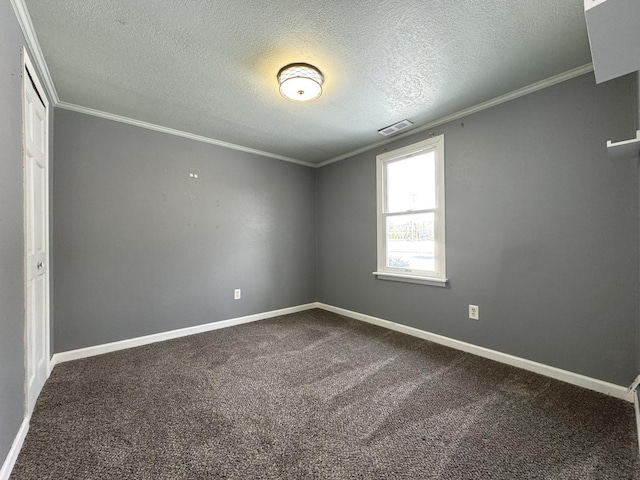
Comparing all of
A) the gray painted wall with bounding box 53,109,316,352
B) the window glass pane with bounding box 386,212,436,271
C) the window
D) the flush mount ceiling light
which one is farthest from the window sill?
the flush mount ceiling light

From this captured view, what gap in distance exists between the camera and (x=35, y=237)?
6.51ft

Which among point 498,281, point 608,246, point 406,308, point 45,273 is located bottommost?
point 406,308

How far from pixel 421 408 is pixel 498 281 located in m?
1.37

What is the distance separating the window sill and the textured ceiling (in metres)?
1.70

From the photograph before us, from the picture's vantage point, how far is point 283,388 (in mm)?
2047

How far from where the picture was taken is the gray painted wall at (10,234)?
126 centimetres

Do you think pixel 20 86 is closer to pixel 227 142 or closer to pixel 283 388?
pixel 227 142

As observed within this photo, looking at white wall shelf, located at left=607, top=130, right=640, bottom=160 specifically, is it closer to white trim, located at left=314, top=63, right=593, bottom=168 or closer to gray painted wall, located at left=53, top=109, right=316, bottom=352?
white trim, located at left=314, top=63, right=593, bottom=168

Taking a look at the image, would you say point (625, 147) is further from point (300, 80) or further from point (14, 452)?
point (14, 452)

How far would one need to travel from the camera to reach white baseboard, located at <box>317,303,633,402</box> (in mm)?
1894

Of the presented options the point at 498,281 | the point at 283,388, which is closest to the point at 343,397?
the point at 283,388

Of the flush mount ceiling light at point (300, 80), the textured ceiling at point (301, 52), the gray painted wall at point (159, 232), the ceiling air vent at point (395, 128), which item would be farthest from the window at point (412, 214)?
the flush mount ceiling light at point (300, 80)

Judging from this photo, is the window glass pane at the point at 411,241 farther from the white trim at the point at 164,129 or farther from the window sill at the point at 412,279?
the white trim at the point at 164,129

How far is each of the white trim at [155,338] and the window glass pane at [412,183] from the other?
2.20m
